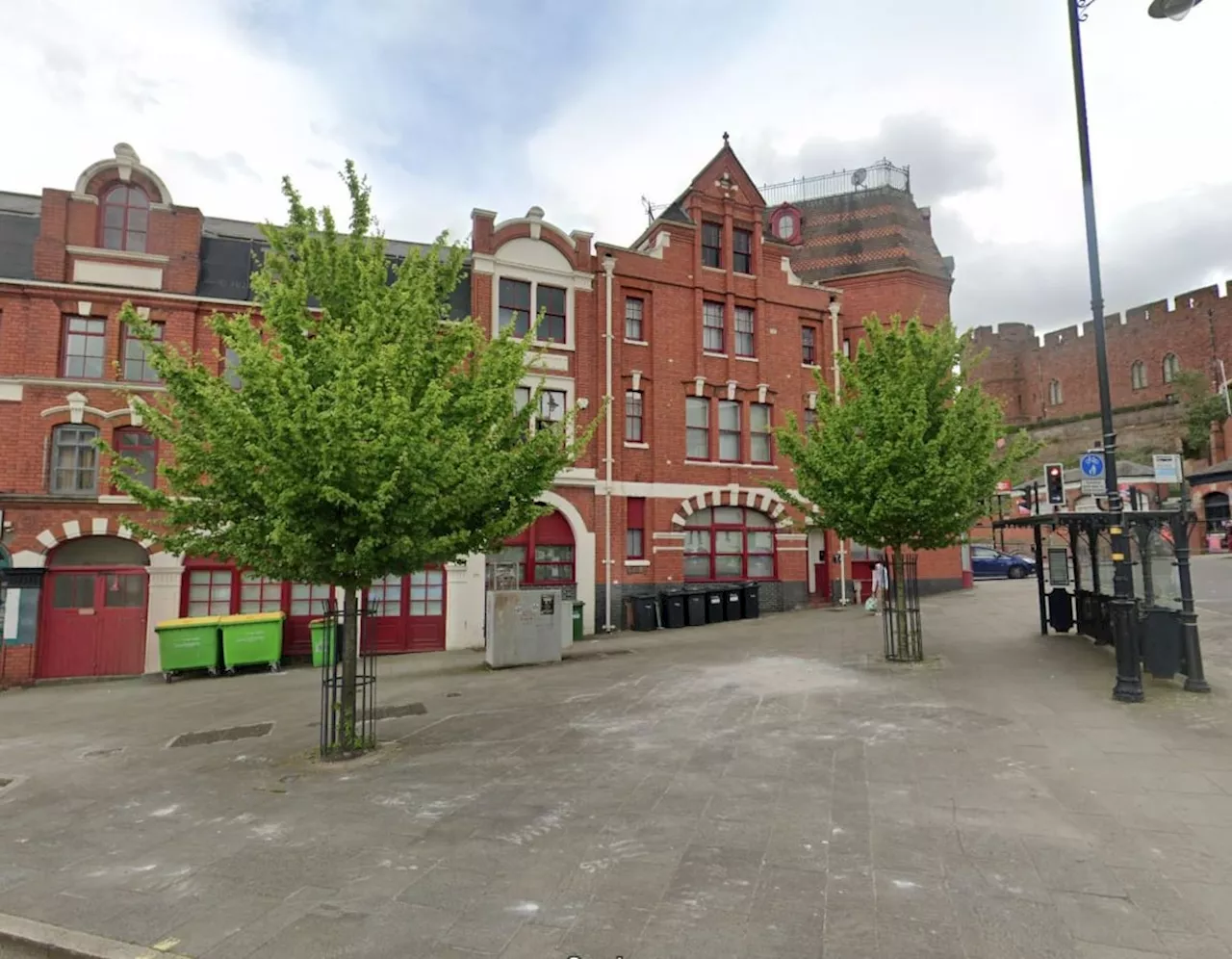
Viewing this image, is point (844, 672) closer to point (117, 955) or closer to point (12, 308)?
point (117, 955)

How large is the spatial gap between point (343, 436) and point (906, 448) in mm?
8877

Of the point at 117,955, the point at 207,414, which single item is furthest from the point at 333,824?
the point at 207,414

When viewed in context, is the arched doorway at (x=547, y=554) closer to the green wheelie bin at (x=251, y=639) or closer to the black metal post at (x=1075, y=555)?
the green wheelie bin at (x=251, y=639)

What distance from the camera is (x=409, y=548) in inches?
292

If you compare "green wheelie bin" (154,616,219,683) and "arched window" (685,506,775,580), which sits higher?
"arched window" (685,506,775,580)

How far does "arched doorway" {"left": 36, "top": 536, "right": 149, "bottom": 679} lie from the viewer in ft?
50.9

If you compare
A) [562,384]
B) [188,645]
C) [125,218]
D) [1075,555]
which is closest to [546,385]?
[562,384]

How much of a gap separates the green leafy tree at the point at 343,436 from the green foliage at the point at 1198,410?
52.3 meters

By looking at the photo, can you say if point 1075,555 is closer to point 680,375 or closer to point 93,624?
point 680,375

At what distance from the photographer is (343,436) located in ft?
22.4

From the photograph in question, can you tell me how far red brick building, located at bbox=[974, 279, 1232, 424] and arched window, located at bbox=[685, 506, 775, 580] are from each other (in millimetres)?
30756

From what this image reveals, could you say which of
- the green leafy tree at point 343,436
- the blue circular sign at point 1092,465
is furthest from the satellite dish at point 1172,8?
the green leafy tree at point 343,436

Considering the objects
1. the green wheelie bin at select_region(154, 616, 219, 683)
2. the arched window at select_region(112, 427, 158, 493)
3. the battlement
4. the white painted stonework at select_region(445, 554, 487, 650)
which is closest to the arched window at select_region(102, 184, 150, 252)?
the arched window at select_region(112, 427, 158, 493)

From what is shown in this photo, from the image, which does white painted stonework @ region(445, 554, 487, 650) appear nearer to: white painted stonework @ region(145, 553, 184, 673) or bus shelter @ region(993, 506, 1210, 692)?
white painted stonework @ region(145, 553, 184, 673)
